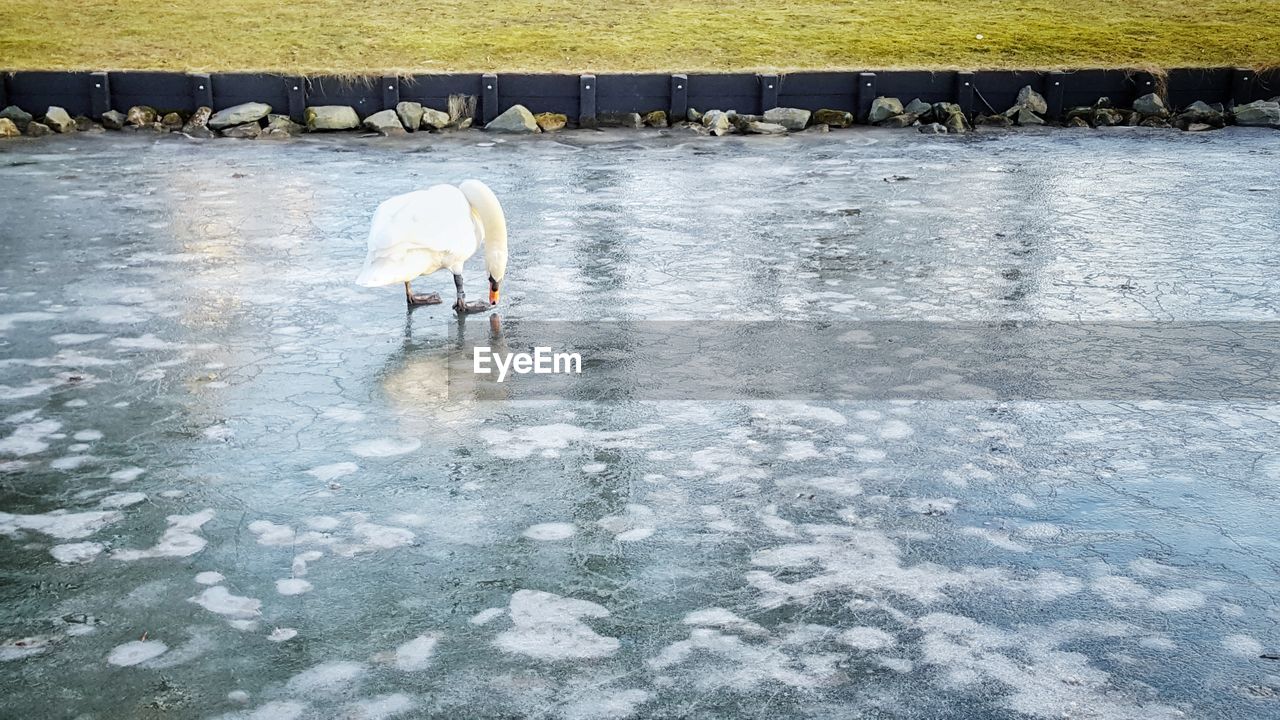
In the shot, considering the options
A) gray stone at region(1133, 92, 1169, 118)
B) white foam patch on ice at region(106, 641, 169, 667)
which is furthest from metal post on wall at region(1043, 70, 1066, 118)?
white foam patch on ice at region(106, 641, 169, 667)

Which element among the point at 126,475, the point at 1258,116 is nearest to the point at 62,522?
the point at 126,475

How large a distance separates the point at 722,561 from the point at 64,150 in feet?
31.2

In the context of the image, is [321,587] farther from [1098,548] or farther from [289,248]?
[289,248]

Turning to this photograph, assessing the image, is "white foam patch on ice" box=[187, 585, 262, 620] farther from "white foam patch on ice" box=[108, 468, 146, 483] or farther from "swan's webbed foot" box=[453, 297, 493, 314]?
"swan's webbed foot" box=[453, 297, 493, 314]

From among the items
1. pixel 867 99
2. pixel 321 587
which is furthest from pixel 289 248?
pixel 867 99

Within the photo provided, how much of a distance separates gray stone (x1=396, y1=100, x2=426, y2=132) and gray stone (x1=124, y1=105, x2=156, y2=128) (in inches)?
95.3

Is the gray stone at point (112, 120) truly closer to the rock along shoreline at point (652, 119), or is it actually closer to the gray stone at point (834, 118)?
the rock along shoreline at point (652, 119)

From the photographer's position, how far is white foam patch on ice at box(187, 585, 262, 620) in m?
3.64

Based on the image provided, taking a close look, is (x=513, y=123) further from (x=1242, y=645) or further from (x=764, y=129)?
(x=1242, y=645)

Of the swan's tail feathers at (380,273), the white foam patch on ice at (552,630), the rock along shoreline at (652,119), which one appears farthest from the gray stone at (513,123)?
the white foam patch on ice at (552,630)

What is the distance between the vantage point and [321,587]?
381cm

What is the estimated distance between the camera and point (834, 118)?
13.3 metres

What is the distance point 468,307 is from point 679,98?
7182 millimetres

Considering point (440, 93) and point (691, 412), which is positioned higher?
point (440, 93)
